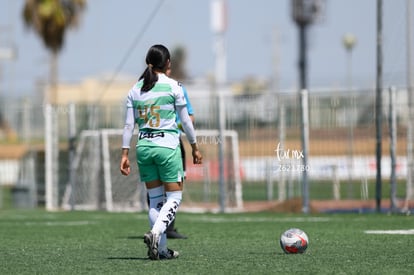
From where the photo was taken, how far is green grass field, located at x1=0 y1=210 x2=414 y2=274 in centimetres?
1016

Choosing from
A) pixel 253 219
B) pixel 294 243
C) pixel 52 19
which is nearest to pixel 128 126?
pixel 294 243

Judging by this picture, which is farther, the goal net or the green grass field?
the goal net

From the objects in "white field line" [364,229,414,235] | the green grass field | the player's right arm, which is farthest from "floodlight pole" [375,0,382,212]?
the player's right arm

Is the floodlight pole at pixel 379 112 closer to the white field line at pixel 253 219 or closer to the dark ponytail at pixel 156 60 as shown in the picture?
the white field line at pixel 253 219

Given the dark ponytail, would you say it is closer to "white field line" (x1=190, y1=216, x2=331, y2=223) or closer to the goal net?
"white field line" (x1=190, y1=216, x2=331, y2=223)

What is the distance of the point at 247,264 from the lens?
10391mm

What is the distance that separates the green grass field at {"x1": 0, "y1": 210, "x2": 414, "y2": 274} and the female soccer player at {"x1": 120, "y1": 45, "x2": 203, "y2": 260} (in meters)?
0.61

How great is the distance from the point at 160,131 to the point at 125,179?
43.9ft

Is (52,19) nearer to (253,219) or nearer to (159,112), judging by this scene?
(253,219)

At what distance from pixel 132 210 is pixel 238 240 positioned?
10.7m

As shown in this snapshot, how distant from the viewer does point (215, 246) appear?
12.9 metres

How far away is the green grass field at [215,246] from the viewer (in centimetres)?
1016

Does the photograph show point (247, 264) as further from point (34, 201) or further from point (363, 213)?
point (34, 201)

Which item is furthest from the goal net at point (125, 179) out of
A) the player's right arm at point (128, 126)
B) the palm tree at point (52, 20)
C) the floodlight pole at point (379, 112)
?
the palm tree at point (52, 20)
